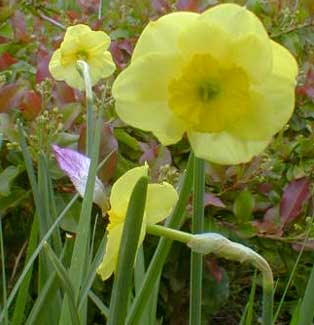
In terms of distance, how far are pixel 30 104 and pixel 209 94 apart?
100 centimetres

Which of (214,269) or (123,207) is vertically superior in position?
(123,207)

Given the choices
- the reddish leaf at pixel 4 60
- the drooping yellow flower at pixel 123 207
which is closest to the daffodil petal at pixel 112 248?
the drooping yellow flower at pixel 123 207

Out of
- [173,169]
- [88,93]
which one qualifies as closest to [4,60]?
[173,169]

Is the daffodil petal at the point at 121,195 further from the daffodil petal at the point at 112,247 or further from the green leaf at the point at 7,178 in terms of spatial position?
the green leaf at the point at 7,178

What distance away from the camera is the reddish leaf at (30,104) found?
152cm

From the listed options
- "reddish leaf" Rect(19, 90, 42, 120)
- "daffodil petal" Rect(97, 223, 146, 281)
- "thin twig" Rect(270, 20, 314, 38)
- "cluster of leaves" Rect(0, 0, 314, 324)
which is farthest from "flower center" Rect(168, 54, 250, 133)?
"thin twig" Rect(270, 20, 314, 38)

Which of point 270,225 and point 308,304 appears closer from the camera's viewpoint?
point 308,304

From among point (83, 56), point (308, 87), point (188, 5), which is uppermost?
point (83, 56)

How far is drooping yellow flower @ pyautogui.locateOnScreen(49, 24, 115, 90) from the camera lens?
3.40 ft

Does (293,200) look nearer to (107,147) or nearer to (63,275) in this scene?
(107,147)

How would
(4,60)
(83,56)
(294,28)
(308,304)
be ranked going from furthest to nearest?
(294,28) < (4,60) < (83,56) < (308,304)

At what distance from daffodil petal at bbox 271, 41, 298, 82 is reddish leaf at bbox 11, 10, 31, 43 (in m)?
1.49

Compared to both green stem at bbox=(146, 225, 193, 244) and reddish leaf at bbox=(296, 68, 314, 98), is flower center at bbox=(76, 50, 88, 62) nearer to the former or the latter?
green stem at bbox=(146, 225, 193, 244)

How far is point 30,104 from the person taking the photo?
1530 millimetres
